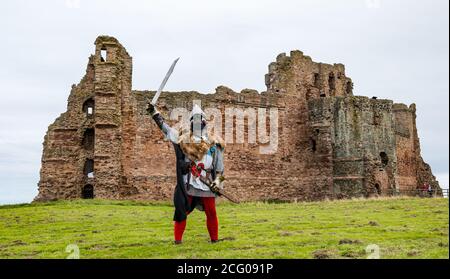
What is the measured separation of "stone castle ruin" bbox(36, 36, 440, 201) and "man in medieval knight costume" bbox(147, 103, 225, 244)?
17.7 m

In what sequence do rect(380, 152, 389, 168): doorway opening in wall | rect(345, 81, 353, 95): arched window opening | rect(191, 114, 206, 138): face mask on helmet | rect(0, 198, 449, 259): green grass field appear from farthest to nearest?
1. rect(345, 81, 353, 95): arched window opening
2. rect(380, 152, 389, 168): doorway opening in wall
3. rect(191, 114, 206, 138): face mask on helmet
4. rect(0, 198, 449, 259): green grass field

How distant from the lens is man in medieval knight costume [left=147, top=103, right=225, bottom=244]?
1253 centimetres

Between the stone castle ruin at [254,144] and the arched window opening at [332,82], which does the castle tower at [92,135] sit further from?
the arched window opening at [332,82]

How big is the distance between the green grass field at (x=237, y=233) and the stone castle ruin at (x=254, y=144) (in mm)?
7536

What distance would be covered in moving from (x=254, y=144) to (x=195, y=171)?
22.9 meters

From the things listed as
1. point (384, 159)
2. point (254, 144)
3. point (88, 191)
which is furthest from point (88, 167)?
point (384, 159)

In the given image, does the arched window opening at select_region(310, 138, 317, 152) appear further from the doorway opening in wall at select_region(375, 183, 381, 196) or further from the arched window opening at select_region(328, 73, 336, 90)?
the arched window opening at select_region(328, 73, 336, 90)

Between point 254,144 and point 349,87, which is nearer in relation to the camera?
point 254,144

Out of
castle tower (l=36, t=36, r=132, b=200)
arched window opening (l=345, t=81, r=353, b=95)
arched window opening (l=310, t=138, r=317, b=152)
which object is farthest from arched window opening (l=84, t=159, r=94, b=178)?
arched window opening (l=345, t=81, r=353, b=95)

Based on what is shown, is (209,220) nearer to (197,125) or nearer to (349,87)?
(197,125)

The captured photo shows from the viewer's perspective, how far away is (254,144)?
3531cm

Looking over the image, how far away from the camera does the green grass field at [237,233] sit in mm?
11672
